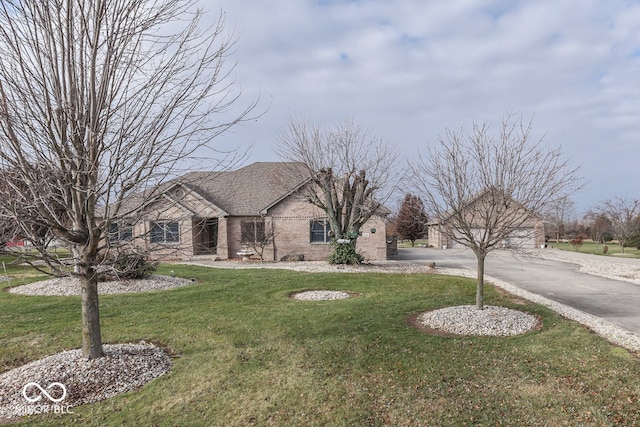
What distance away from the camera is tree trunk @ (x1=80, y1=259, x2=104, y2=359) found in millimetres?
5668

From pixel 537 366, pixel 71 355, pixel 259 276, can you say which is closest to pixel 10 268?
pixel 259 276

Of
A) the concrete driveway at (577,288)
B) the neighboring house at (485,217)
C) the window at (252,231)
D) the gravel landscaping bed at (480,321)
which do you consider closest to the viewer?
the gravel landscaping bed at (480,321)

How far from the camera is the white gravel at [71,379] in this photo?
5.05 m

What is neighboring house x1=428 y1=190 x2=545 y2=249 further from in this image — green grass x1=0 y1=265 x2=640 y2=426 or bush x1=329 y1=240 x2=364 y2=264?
bush x1=329 y1=240 x2=364 y2=264

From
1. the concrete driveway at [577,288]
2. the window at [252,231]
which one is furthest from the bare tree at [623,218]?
the window at [252,231]

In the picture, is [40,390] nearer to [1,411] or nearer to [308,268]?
[1,411]

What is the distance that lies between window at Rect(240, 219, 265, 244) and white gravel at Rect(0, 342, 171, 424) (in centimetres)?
1806

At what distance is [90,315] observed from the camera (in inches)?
229

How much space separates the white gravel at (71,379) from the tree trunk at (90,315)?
0.49ft

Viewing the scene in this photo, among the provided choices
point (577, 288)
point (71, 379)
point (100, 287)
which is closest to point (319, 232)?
point (100, 287)

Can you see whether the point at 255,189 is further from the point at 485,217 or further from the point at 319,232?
the point at 485,217

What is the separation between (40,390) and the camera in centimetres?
528

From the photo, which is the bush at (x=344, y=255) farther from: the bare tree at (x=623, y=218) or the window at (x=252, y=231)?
the bare tree at (x=623, y=218)

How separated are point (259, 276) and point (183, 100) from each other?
11.5 metres
